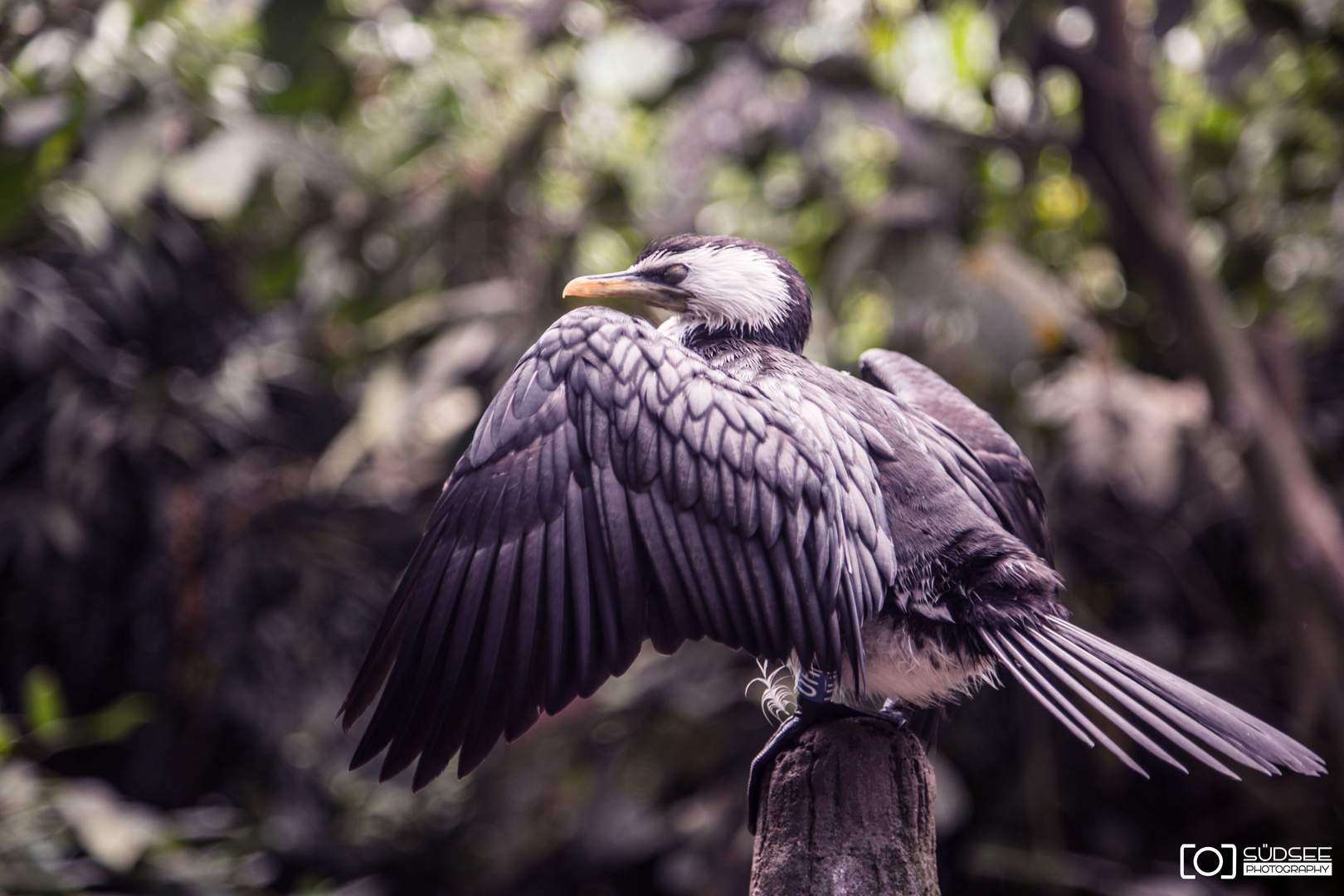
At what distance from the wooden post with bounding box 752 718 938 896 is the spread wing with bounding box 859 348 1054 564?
619 millimetres

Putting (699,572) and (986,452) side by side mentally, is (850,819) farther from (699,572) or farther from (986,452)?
(986,452)

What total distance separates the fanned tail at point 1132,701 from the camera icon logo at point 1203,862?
241 cm

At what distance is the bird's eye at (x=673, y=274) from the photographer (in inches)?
85.9

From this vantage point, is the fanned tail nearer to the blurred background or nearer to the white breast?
the white breast

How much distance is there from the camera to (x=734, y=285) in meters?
2.14

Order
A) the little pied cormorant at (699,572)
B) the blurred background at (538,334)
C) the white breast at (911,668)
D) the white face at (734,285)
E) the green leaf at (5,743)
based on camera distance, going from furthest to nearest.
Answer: the blurred background at (538,334) < the green leaf at (5,743) < the white face at (734,285) < the white breast at (911,668) < the little pied cormorant at (699,572)

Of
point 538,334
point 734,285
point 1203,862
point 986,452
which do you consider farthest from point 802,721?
point 1203,862

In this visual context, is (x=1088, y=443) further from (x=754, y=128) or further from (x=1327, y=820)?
(x=1327, y=820)

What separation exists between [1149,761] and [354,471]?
4023 mm

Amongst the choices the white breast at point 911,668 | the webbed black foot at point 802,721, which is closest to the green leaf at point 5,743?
the webbed black foot at point 802,721

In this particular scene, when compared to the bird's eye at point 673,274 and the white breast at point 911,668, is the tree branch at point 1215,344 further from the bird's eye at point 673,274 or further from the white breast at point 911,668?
the bird's eye at point 673,274

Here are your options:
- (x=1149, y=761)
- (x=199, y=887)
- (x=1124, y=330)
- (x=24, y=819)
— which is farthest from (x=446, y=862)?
(x=1124, y=330)

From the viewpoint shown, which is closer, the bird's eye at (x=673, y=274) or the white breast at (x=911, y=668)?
the white breast at (x=911, y=668)

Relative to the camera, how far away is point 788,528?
5.58ft
